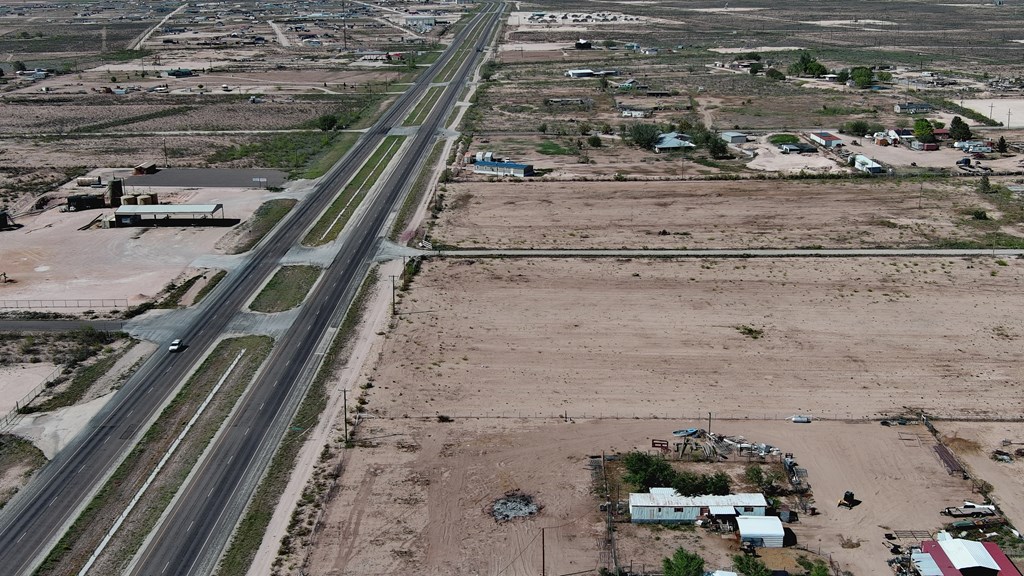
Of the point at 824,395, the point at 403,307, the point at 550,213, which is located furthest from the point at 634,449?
the point at 550,213

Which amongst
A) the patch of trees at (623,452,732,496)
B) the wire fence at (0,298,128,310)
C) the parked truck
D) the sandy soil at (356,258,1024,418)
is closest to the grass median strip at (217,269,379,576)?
the sandy soil at (356,258,1024,418)

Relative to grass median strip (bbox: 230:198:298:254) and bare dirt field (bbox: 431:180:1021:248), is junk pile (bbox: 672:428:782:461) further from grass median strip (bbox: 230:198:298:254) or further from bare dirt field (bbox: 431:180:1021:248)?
grass median strip (bbox: 230:198:298:254)

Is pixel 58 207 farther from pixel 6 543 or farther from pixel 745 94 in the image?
pixel 745 94

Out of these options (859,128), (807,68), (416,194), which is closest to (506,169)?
(416,194)

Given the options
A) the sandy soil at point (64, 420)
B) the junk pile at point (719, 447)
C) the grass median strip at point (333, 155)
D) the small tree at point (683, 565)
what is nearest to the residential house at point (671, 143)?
the grass median strip at point (333, 155)

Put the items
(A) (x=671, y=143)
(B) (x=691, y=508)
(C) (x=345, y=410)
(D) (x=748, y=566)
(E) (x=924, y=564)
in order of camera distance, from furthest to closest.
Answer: (A) (x=671, y=143)
(C) (x=345, y=410)
(B) (x=691, y=508)
(E) (x=924, y=564)
(D) (x=748, y=566)

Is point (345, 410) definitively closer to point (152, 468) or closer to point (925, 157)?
point (152, 468)

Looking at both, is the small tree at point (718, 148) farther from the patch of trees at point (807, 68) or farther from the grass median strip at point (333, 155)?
the patch of trees at point (807, 68)
